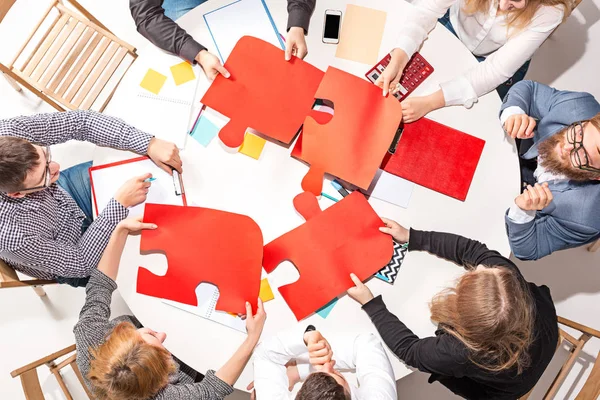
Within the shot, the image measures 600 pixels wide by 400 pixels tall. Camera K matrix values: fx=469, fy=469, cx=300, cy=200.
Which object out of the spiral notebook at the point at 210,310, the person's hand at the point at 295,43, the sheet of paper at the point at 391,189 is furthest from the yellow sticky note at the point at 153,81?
the sheet of paper at the point at 391,189

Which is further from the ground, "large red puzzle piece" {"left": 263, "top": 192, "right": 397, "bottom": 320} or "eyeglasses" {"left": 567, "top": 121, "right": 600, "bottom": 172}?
"eyeglasses" {"left": 567, "top": 121, "right": 600, "bottom": 172}

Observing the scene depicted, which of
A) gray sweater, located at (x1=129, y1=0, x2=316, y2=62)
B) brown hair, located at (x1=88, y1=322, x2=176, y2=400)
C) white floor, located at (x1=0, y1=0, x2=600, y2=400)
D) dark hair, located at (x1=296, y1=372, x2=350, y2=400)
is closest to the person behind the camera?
dark hair, located at (x1=296, y1=372, x2=350, y2=400)

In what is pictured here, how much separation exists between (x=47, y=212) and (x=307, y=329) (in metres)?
1.17

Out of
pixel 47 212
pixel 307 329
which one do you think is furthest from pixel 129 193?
pixel 307 329

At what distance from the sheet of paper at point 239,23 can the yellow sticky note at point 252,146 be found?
41 centimetres

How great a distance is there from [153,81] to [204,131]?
318 millimetres

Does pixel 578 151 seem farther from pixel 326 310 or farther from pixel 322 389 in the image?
pixel 322 389

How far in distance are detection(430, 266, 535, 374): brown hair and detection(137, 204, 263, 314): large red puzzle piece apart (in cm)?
75

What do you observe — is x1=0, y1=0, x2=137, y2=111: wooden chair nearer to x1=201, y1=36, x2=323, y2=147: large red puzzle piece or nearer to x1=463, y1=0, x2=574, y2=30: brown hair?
x1=201, y1=36, x2=323, y2=147: large red puzzle piece

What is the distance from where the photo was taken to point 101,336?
180cm

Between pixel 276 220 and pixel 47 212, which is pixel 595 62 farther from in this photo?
pixel 47 212

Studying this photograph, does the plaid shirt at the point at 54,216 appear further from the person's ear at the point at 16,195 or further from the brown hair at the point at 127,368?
the brown hair at the point at 127,368

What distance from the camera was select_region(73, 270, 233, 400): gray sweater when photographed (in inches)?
69.1

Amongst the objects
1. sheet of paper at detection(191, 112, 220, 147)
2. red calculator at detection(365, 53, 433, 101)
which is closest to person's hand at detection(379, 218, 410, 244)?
red calculator at detection(365, 53, 433, 101)
